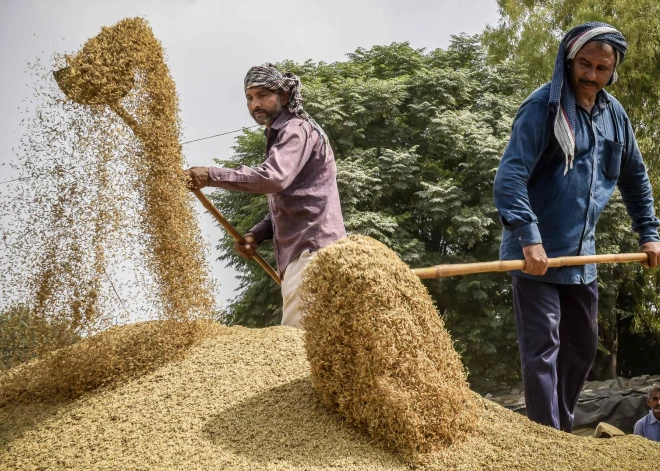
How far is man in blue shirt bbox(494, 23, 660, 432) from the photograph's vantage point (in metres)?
3.72

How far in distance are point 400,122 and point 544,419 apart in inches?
664

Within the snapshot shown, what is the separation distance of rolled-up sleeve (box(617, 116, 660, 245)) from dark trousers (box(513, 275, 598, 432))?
669mm

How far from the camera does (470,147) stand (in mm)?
17859

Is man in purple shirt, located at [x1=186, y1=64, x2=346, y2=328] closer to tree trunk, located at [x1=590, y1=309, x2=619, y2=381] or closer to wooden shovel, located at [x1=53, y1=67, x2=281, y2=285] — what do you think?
wooden shovel, located at [x1=53, y1=67, x2=281, y2=285]

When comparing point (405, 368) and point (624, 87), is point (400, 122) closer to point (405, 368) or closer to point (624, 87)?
point (624, 87)

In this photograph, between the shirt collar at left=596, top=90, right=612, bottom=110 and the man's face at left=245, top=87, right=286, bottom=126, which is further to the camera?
the man's face at left=245, top=87, right=286, bottom=126

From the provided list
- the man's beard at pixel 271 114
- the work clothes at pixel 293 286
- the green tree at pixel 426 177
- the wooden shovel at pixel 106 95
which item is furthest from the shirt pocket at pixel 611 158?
the green tree at pixel 426 177

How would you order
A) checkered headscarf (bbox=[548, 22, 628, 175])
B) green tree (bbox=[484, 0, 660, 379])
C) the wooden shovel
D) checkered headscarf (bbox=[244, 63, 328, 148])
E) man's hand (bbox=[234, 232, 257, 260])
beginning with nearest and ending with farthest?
checkered headscarf (bbox=[548, 22, 628, 175]) < the wooden shovel < checkered headscarf (bbox=[244, 63, 328, 148]) < man's hand (bbox=[234, 232, 257, 260]) < green tree (bbox=[484, 0, 660, 379])

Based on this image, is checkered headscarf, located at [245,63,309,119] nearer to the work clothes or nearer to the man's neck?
the work clothes

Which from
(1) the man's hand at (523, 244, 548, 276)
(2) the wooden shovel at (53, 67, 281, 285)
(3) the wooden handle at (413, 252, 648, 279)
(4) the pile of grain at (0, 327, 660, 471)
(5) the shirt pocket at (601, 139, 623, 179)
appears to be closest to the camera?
(4) the pile of grain at (0, 327, 660, 471)

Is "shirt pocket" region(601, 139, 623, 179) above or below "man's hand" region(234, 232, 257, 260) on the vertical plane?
above

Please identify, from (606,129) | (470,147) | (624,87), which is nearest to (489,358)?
(470,147)

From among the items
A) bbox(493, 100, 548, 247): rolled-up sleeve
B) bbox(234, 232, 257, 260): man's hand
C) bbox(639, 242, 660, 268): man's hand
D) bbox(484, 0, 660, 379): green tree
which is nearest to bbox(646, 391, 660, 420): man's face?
bbox(639, 242, 660, 268): man's hand

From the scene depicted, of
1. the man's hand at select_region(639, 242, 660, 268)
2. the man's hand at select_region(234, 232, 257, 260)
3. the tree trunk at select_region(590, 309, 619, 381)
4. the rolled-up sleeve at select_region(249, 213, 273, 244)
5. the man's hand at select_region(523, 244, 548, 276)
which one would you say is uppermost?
the rolled-up sleeve at select_region(249, 213, 273, 244)
